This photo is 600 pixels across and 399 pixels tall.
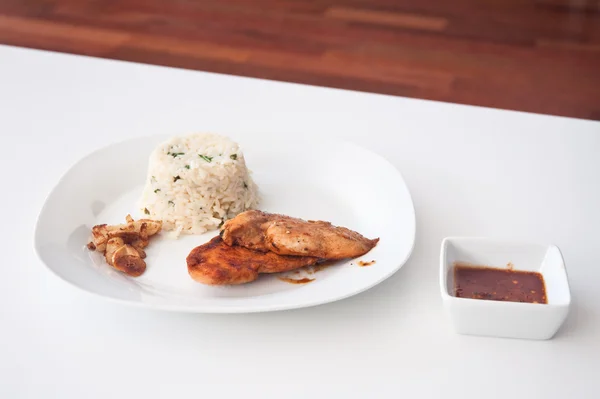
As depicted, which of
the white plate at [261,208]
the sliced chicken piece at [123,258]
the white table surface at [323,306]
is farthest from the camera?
the sliced chicken piece at [123,258]

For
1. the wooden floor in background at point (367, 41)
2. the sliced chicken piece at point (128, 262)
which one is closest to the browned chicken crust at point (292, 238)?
the sliced chicken piece at point (128, 262)

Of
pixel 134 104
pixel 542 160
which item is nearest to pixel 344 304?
pixel 542 160

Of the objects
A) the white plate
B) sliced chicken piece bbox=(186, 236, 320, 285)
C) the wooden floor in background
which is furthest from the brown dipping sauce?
the wooden floor in background

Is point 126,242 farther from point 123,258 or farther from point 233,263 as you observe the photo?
point 233,263

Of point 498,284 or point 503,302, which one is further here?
point 498,284

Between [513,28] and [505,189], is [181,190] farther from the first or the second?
[513,28]

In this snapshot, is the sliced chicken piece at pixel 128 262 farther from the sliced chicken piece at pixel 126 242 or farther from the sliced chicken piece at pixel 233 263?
the sliced chicken piece at pixel 233 263

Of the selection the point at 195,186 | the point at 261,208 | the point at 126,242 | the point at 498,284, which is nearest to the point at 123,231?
the point at 126,242
